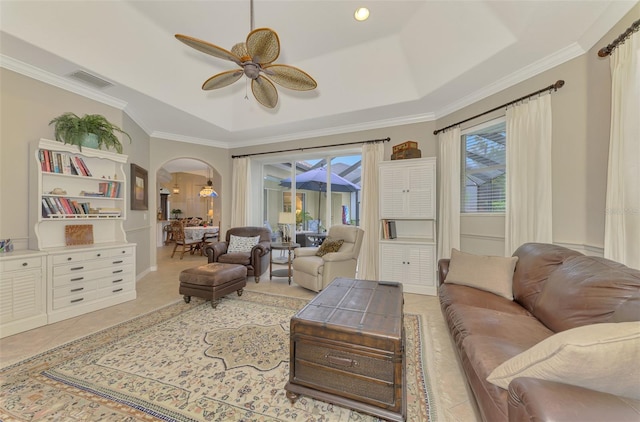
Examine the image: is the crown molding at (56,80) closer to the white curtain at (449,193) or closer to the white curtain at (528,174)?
the white curtain at (449,193)

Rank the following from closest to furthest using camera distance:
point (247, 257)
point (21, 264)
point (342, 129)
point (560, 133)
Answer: point (21, 264) < point (560, 133) < point (247, 257) < point (342, 129)

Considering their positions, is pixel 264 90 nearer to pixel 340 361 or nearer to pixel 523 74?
pixel 340 361

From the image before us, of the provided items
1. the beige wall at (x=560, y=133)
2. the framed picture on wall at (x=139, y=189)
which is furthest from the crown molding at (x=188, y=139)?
the beige wall at (x=560, y=133)

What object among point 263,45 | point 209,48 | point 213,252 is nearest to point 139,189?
point 213,252

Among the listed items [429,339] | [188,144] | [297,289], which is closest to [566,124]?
[429,339]

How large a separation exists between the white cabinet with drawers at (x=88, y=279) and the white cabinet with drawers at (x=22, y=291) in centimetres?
7

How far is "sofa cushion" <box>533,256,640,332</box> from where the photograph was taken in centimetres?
133

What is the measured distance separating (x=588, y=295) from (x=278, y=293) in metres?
3.33

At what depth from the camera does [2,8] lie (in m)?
2.37

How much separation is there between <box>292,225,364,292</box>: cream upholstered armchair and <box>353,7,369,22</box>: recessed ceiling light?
2882mm

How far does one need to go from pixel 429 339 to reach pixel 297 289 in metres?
2.16

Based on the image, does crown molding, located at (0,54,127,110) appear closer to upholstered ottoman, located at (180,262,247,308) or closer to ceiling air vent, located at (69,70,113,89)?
ceiling air vent, located at (69,70,113,89)

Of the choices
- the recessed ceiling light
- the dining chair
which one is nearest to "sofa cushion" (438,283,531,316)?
the recessed ceiling light

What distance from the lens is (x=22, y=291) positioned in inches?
101
